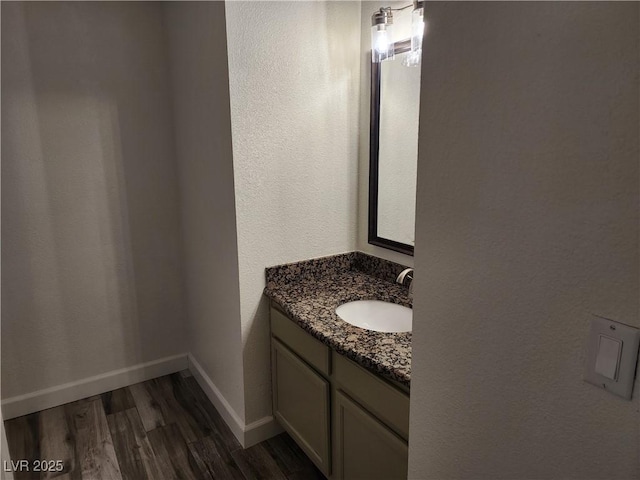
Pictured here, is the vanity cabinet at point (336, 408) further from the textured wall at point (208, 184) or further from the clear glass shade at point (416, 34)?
the clear glass shade at point (416, 34)

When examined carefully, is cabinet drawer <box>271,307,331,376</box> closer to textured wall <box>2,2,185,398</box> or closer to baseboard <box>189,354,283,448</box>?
baseboard <box>189,354,283,448</box>

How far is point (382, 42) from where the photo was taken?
70.5 inches

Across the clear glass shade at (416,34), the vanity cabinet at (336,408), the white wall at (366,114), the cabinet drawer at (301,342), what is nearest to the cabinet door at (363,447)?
the vanity cabinet at (336,408)

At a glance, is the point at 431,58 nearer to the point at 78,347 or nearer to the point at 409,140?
the point at 409,140

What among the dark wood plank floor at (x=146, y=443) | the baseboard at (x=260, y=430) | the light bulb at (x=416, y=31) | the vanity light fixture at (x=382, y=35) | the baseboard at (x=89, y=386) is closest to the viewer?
the light bulb at (x=416, y=31)

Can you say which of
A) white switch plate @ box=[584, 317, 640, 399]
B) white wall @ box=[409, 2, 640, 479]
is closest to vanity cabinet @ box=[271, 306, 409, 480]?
white wall @ box=[409, 2, 640, 479]

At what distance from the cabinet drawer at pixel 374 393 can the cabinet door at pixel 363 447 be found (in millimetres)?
35

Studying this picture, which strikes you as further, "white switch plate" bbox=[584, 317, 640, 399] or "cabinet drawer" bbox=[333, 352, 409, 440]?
"cabinet drawer" bbox=[333, 352, 409, 440]

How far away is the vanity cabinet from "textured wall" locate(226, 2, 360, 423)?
18cm

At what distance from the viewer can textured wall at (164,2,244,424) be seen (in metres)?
1.86

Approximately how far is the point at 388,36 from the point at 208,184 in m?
1.05

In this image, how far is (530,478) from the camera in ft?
2.58

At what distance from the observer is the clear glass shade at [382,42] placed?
A: 5.83ft

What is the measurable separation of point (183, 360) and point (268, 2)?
2137 mm
